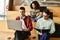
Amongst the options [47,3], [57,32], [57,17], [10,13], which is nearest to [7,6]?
[10,13]

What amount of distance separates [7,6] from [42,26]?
6.79 feet

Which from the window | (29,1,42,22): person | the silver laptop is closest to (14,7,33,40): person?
the silver laptop

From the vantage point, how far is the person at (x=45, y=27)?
3736 mm

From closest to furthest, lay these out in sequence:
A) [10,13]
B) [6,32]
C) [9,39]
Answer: [9,39], [6,32], [10,13]

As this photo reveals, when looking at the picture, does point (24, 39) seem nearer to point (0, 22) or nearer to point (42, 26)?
point (42, 26)

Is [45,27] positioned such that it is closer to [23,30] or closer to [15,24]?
[23,30]

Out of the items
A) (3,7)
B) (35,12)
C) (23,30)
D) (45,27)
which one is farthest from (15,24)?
(3,7)

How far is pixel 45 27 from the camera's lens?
3818 millimetres

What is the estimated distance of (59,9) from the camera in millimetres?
5203

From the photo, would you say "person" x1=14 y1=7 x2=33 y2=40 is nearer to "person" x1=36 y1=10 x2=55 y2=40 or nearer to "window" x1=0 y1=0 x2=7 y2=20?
"person" x1=36 y1=10 x2=55 y2=40

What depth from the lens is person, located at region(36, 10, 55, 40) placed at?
12.3ft

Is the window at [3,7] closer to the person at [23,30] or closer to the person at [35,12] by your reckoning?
the person at [35,12]

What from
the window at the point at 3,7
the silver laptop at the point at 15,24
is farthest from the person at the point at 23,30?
the window at the point at 3,7

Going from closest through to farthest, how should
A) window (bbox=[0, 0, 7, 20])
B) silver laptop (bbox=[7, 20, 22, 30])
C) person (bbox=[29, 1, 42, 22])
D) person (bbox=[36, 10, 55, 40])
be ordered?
silver laptop (bbox=[7, 20, 22, 30]) < person (bbox=[36, 10, 55, 40]) < person (bbox=[29, 1, 42, 22]) < window (bbox=[0, 0, 7, 20])
